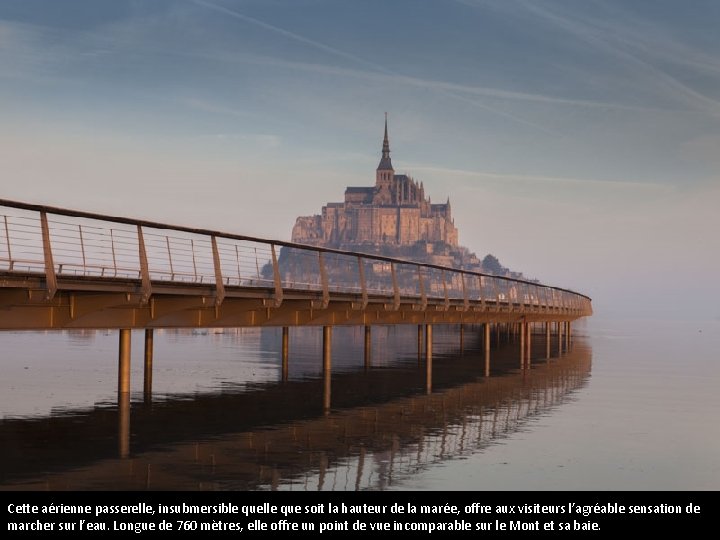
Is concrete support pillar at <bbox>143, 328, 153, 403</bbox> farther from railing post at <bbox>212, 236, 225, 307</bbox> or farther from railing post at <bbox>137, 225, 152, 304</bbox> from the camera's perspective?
railing post at <bbox>137, 225, 152, 304</bbox>

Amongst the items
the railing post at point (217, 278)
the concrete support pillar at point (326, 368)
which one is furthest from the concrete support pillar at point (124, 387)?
the concrete support pillar at point (326, 368)

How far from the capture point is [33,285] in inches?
980

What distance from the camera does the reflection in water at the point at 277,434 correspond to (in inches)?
891

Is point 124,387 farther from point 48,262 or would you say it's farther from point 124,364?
point 48,262

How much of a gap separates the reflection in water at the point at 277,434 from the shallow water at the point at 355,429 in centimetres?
7

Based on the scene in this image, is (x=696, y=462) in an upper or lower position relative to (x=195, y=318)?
lower

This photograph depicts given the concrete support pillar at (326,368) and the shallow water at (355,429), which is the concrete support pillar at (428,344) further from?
the concrete support pillar at (326,368)

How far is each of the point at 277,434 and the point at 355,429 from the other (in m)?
2.95

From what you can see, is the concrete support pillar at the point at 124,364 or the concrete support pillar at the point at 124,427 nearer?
the concrete support pillar at the point at 124,427

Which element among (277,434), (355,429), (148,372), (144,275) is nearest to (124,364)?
(144,275)

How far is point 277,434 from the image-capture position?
2998 centimetres

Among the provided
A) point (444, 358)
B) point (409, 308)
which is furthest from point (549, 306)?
point (409, 308)
